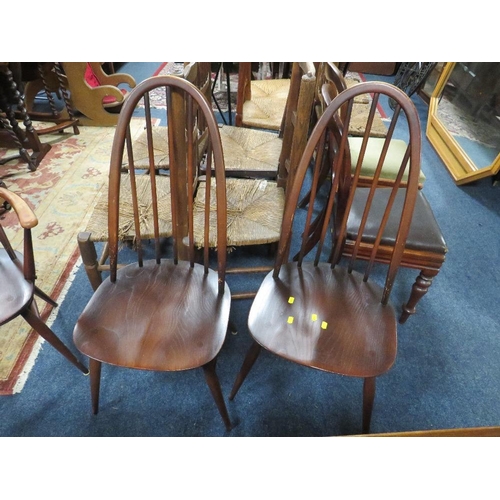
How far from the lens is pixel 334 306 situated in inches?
35.7

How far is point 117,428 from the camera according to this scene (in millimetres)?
1062

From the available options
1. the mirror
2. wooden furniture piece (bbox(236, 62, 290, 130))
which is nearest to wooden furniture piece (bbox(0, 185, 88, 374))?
wooden furniture piece (bbox(236, 62, 290, 130))

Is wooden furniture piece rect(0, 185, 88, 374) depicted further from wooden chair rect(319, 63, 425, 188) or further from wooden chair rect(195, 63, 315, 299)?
wooden chair rect(319, 63, 425, 188)

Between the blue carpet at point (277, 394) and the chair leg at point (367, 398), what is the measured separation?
117mm

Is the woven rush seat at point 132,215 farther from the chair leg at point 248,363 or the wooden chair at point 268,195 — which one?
the chair leg at point 248,363

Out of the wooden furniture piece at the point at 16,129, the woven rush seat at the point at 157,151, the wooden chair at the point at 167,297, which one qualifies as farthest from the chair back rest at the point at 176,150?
the wooden furniture piece at the point at 16,129

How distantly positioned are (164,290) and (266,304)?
306 mm

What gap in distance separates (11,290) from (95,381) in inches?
14.7

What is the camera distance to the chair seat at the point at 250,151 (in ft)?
Result: 4.75

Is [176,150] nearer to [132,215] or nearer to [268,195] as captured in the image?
[132,215]

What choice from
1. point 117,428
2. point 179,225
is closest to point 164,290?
point 179,225
